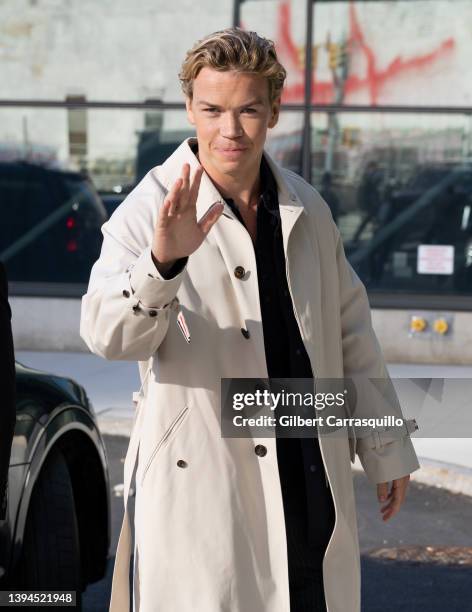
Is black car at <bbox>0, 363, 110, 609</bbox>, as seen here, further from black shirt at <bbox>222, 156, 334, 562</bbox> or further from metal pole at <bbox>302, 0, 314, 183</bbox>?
metal pole at <bbox>302, 0, 314, 183</bbox>

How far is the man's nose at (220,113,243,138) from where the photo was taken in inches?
118

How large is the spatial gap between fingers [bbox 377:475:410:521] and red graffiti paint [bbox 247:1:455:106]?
8.69 meters

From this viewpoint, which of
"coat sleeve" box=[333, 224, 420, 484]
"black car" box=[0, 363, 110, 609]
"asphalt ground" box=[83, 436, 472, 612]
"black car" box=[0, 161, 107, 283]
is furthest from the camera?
"black car" box=[0, 161, 107, 283]

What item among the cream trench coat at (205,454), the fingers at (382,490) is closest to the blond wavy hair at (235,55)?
the cream trench coat at (205,454)

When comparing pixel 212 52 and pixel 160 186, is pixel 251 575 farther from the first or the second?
pixel 212 52

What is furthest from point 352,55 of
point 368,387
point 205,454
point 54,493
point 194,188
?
point 194,188

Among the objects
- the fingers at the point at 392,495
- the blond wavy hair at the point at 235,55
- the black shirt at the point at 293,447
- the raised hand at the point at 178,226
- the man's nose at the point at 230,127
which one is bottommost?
the fingers at the point at 392,495

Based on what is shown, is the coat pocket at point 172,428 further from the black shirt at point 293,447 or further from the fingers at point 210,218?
the fingers at point 210,218

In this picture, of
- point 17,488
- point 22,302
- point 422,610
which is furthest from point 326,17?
point 17,488

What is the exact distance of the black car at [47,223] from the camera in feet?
40.0

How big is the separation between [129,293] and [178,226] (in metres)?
0.20

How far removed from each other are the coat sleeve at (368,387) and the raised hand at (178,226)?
28.3 inches

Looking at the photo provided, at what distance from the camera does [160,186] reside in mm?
3129
